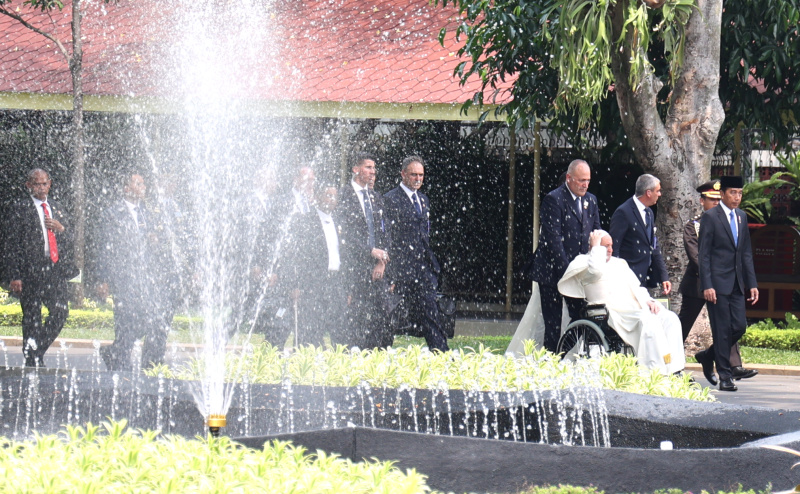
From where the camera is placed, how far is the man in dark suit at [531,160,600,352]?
970 cm

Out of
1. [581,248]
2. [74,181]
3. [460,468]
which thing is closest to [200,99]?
[74,181]

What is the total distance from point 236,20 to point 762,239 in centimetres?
921

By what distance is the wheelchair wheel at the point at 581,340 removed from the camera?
29.4 feet

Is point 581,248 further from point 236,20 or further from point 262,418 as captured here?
point 236,20

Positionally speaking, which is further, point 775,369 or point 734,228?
point 775,369

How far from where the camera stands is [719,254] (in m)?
10.2

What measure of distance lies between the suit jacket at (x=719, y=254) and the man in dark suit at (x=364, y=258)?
9.64ft

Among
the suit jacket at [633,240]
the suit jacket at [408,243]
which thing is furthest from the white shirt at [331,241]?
the suit jacket at [633,240]

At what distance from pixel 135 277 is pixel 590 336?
150 inches

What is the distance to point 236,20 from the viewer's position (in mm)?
18172

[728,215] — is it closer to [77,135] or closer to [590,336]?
[590,336]

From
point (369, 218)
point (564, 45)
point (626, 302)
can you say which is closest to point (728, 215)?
point (626, 302)

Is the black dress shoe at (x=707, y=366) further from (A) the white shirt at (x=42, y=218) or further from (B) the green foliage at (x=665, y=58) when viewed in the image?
(A) the white shirt at (x=42, y=218)

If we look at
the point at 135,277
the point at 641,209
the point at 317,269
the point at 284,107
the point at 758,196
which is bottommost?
the point at 135,277
